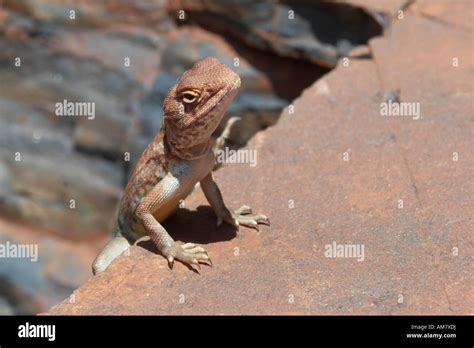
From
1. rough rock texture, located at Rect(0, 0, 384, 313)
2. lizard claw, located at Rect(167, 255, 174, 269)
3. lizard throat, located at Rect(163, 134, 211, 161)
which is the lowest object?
lizard claw, located at Rect(167, 255, 174, 269)

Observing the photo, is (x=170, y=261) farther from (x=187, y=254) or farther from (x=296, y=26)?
(x=296, y=26)

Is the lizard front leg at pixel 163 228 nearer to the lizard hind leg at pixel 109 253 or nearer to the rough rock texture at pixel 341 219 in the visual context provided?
the rough rock texture at pixel 341 219

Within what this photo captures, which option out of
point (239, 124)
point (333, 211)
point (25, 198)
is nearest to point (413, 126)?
point (333, 211)

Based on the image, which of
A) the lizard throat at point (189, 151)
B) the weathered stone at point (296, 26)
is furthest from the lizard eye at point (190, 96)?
the weathered stone at point (296, 26)

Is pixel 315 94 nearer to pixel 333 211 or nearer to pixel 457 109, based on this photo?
pixel 457 109

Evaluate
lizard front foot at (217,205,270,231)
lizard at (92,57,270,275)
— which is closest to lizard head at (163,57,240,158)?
lizard at (92,57,270,275)

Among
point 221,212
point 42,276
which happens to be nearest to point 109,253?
Answer: point 221,212

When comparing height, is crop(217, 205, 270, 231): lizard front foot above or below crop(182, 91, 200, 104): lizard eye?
below

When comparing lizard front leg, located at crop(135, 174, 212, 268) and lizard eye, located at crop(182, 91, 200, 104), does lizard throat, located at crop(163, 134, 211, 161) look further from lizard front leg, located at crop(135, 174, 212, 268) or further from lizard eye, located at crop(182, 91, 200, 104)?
lizard eye, located at crop(182, 91, 200, 104)
